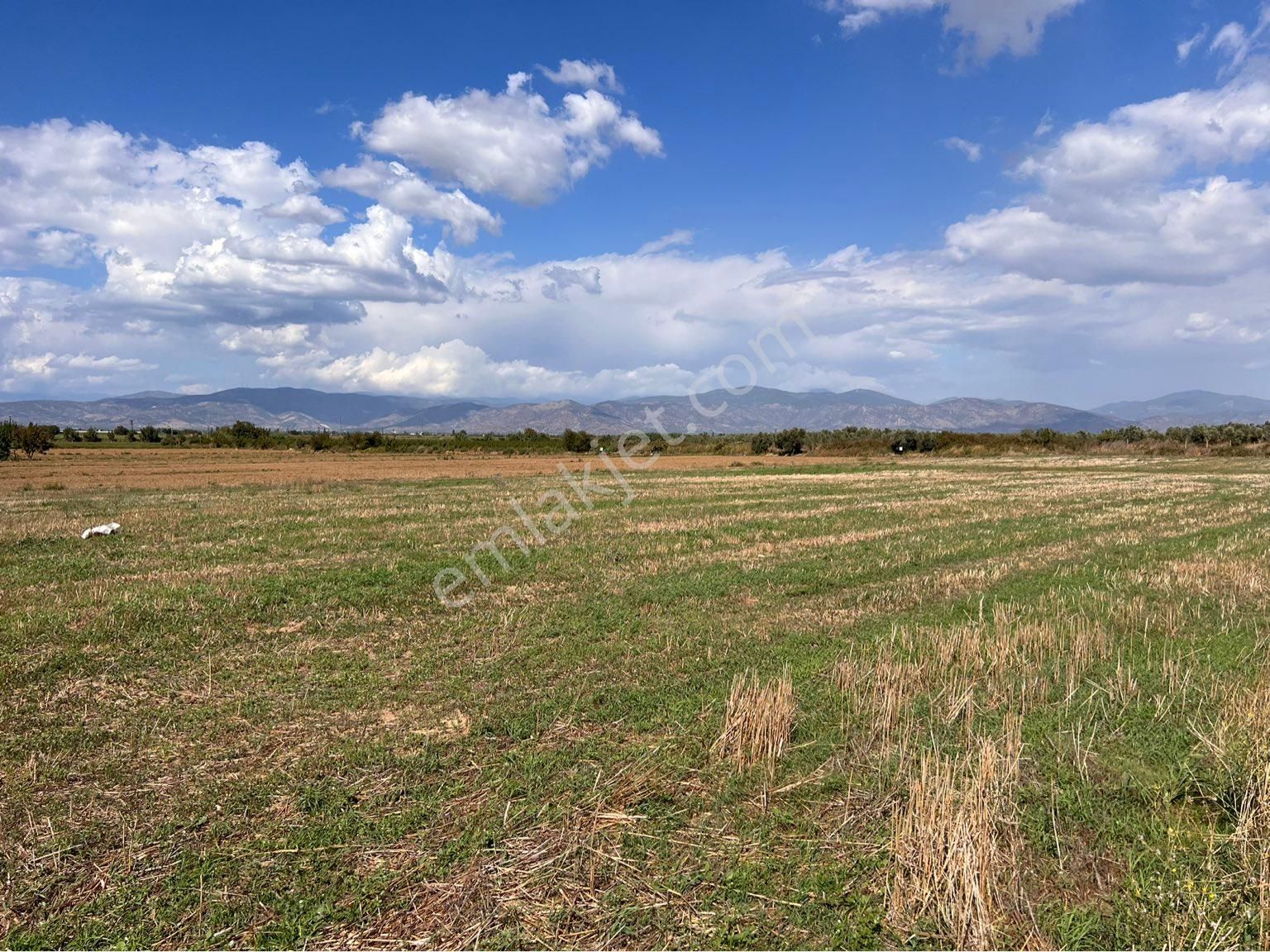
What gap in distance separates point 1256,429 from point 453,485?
85.9m

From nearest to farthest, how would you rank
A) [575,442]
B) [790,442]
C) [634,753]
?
[634,753], [790,442], [575,442]

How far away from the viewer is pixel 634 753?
6270 millimetres

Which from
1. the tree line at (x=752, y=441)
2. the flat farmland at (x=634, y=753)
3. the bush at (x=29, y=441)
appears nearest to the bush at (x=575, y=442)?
the tree line at (x=752, y=441)

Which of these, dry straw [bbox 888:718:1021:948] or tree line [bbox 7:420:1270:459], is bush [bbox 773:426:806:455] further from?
dry straw [bbox 888:718:1021:948]

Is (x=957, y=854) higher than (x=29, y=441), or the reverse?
(x=29, y=441)

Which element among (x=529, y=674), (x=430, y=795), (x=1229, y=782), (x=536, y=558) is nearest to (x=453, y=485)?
(x=536, y=558)

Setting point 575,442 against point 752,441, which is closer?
point 752,441

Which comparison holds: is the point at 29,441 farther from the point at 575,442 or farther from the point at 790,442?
the point at 790,442

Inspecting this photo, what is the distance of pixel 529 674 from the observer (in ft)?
27.7

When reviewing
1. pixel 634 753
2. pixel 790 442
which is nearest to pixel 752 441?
pixel 790 442

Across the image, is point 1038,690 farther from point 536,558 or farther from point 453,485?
point 453,485

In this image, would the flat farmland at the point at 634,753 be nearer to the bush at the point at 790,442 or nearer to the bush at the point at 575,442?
the bush at the point at 790,442

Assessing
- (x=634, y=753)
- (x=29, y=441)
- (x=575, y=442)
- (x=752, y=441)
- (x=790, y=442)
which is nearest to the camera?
(x=634, y=753)

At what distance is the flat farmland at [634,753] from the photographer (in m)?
4.24
